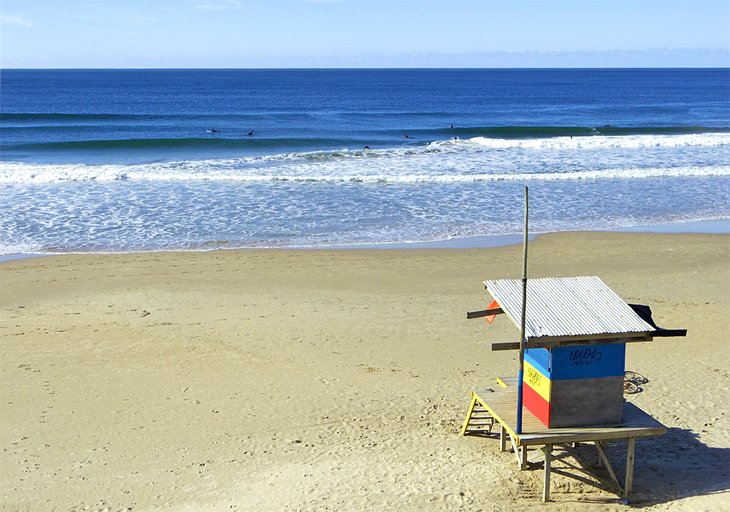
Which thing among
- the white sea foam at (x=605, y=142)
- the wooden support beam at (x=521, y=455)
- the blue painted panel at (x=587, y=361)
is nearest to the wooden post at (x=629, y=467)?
the blue painted panel at (x=587, y=361)

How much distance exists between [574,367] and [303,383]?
396cm

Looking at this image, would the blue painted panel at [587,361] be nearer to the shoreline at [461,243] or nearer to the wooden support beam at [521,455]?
the wooden support beam at [521,455]

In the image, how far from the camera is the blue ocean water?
2033 centimetres

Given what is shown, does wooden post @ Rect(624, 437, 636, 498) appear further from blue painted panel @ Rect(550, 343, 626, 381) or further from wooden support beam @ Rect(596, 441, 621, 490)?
blue painted panel @ Rect(550, 343, 626, 381)

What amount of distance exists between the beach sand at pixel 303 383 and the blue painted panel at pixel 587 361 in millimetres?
1146

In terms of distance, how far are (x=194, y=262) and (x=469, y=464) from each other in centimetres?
977

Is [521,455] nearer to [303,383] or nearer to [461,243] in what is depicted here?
[303,383]

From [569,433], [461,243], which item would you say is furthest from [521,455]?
[461,243]

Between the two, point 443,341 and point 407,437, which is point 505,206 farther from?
point 407,437

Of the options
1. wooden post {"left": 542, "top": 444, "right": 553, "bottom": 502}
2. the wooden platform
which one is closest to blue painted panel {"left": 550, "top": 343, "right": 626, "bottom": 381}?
the wooden platform

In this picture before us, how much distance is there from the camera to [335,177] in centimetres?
2802

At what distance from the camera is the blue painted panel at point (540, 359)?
309 inches

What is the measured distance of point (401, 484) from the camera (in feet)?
26.2

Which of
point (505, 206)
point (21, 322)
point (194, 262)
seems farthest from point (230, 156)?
point (21, 322)
